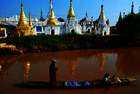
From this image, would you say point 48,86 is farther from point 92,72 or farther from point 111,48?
point 111,48

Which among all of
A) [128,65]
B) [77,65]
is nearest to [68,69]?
[77,65]

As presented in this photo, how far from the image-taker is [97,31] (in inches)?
2069

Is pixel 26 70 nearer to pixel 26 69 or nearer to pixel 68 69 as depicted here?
pixel 26 69

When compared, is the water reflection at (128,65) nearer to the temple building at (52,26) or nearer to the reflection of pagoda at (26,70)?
the reflection of pagoda at (26,70)

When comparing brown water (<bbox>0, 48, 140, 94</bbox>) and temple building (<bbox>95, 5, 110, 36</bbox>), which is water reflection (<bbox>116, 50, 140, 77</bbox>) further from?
temple building (<bbox>95, 5, 110, 36</bbox>)

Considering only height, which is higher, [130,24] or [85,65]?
[130,24]

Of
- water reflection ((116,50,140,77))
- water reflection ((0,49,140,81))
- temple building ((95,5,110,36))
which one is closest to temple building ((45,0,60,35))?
temple building ((95,5,110,36))

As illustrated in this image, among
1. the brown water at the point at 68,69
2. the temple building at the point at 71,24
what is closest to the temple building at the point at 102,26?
the temple building at the point at 71,24

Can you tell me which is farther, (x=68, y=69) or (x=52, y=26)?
(x=52, y=26)

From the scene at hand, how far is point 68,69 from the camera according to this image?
87.9 feet

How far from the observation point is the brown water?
1830 centimetres

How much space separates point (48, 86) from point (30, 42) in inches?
861

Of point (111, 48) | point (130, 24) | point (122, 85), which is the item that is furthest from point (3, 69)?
point (130, 24)

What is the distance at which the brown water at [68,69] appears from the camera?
1830cm
